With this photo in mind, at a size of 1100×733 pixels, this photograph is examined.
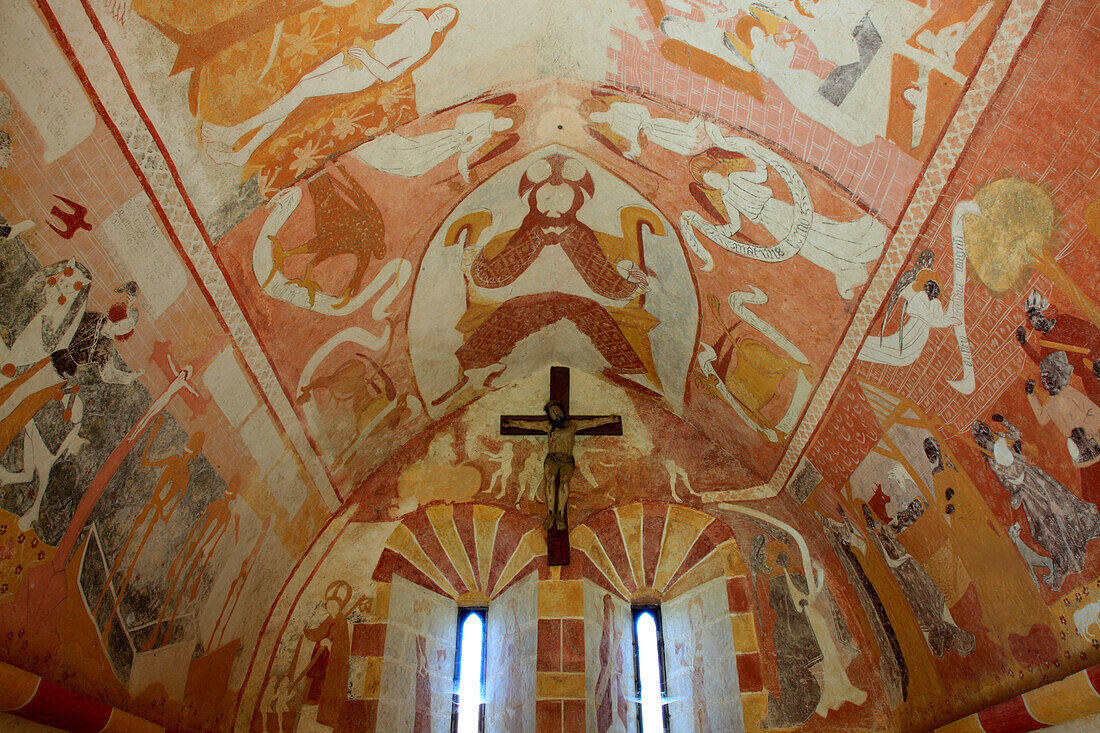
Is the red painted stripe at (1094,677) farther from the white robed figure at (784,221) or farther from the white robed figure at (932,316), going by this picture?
the white robed figure at (784,221)

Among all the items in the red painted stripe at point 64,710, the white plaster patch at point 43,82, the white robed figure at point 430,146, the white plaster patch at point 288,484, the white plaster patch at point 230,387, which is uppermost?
the white robed figure at point 430,146

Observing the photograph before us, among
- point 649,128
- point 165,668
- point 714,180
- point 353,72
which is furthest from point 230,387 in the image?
point 714,180

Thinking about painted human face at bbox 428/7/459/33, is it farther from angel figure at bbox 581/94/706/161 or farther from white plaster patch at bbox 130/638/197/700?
white plaster patch at bbox 130/638/197/700

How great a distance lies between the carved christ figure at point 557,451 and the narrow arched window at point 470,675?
3.99ft

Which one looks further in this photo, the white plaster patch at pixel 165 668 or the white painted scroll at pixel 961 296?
the white plaster patch at pixel 165 668

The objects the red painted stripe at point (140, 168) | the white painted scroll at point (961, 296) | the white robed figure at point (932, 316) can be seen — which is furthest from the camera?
the white robed figure at point (932, 316)

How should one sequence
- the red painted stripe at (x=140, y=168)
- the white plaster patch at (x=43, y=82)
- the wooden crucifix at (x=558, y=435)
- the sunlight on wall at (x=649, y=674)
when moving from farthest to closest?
the wooden crucifix at (x=558, y=435) < the sunlight on wall at (x=649, y=674) < the red painted stripe at (x=140, y=168) < the white plaster patch at (x=43, y=82)

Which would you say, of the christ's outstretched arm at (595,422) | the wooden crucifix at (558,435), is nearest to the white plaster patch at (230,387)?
the wooden crucifix at (558,435)

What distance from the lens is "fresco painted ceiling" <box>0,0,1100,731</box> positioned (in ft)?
13.8

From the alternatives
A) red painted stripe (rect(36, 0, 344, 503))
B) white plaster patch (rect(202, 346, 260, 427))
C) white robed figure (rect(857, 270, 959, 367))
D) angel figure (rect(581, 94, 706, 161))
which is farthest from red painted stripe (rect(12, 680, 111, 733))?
white robed figure (rect(857, 270, 959, 367))

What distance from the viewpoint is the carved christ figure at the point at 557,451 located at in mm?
8008

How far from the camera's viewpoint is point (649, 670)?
7.62m

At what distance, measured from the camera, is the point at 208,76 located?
4.40 m

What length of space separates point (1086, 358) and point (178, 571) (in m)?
6.14
